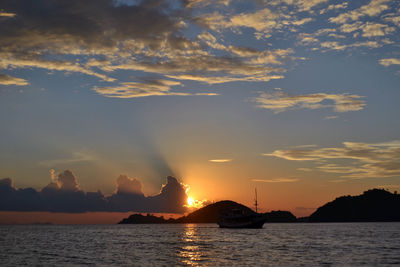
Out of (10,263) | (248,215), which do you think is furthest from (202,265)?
(248,215)

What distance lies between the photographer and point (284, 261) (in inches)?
2569

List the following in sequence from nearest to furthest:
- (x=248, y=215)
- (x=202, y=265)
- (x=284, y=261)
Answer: (x=202, y=265) → (x=284, y=261) → (x=248, y=215)

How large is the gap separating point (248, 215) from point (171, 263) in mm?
138365

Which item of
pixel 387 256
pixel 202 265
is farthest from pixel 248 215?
pixel 202 265

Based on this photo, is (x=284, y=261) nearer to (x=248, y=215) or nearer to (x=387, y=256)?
(x=387, y=256)

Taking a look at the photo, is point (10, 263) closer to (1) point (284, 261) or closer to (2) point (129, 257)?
(2) point (129, 257)

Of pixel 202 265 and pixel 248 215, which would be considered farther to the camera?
pixel 248 215

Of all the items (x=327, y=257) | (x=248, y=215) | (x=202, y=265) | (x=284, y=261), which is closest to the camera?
(x=202, y=265)

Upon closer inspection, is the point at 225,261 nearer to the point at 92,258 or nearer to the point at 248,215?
the point at 92,258

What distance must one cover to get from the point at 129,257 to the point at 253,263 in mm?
24722

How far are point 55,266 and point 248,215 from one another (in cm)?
14426

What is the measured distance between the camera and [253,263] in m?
63.0

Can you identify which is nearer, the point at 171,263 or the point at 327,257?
Answer: the point at 171,263

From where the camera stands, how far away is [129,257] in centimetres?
7569
